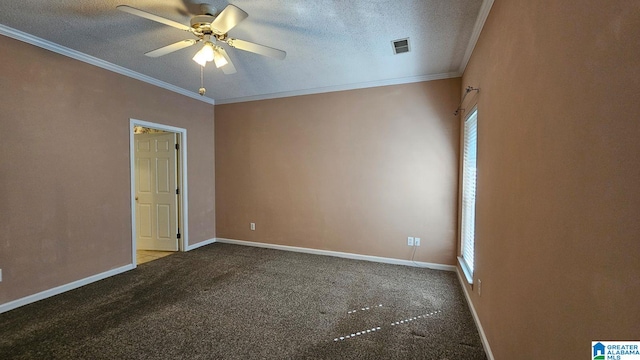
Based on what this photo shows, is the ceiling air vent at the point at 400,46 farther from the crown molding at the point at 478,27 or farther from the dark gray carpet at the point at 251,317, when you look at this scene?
the dark gray carpet at the point at 251,317

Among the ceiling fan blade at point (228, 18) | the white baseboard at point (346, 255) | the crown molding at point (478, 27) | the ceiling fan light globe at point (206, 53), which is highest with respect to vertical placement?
the crown molding at point (478, 27)

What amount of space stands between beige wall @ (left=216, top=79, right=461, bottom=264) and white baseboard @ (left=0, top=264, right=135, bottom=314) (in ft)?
5.71

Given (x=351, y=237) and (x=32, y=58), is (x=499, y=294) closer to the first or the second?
(x=351, y=237)

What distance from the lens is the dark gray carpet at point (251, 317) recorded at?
6.42 feet

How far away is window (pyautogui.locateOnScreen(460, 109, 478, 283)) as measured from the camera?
2.70 meters

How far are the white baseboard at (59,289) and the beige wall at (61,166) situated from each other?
0.05m

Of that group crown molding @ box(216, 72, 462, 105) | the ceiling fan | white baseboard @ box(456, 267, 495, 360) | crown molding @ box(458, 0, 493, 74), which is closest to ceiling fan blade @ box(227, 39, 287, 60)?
the ceiling fan

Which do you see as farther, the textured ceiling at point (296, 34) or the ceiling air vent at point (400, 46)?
the ceiling air vent at point (400, 46)

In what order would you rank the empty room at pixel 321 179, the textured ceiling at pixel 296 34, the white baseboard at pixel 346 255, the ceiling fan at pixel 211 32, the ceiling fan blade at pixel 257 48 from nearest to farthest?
1. the empty room at pixel 321 179
2. the ceiling fan at pixel 211 32
3. the textured ceiling at pixel 296 34
4. the ceiling fan blade at pixel 257 48
5. the white baseboard at pixel 346 255

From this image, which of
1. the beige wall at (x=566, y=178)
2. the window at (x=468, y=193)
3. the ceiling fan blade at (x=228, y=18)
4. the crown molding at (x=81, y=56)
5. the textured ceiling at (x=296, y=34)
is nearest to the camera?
the beige wall at (x=566, y=178)

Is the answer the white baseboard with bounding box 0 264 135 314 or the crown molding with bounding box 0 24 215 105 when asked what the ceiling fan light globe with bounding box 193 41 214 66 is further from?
the white baseboard with bounding box 0 264 135 314

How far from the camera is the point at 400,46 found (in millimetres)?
2688

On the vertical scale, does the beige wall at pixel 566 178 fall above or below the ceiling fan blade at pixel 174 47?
below

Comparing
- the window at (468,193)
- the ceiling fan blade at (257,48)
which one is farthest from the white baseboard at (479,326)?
the ceiling fan blade at (257,48)
